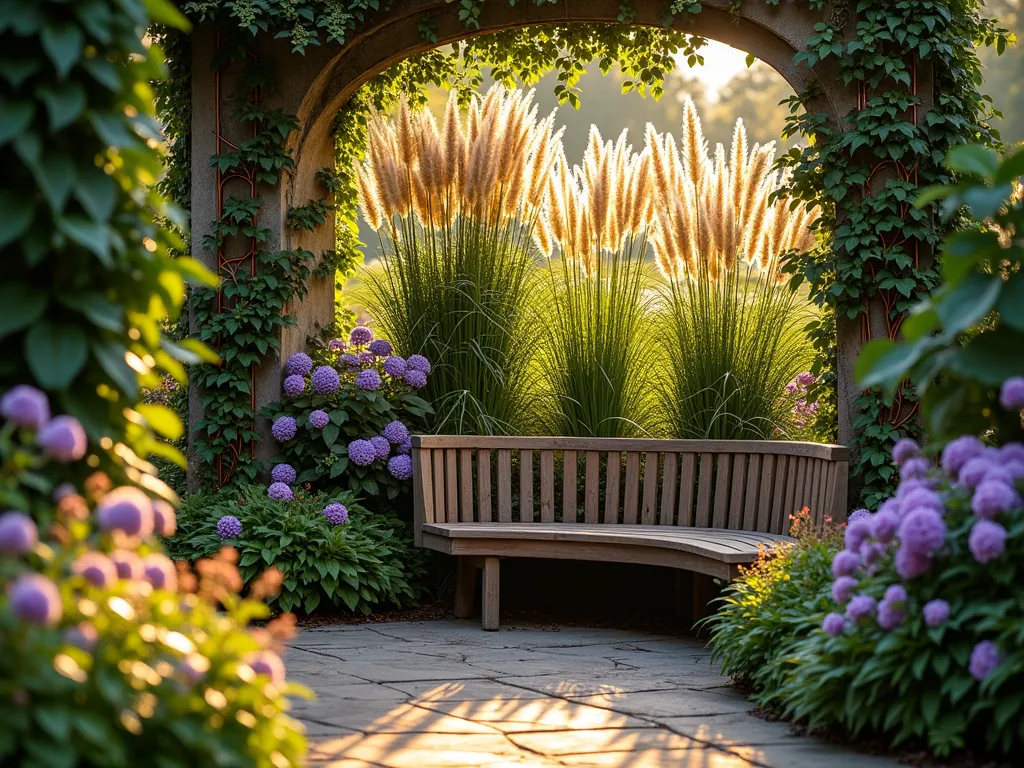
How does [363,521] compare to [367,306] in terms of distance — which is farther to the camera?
[367,306]

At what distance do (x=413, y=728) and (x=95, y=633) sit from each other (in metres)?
1.36

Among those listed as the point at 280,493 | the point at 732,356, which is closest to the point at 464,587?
the point at 280,493

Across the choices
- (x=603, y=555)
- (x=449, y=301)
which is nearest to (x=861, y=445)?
(x=603, y=555)

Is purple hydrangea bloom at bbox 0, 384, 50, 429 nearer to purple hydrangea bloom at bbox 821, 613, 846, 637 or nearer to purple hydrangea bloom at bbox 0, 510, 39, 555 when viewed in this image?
purple hydrangea bloom at bbox 0, 510, 39, 555

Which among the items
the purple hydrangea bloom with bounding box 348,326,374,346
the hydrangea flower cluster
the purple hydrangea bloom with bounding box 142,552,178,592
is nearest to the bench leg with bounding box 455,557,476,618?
the purple hydrangea bloom with bounding box 348,326,374,346

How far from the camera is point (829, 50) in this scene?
4.74 m

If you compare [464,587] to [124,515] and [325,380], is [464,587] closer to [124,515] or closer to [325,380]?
[325,380]

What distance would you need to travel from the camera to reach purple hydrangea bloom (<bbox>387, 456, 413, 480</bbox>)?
17.6 feet

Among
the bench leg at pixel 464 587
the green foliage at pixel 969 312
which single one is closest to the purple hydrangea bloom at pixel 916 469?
the green foliage at pixel 969 312

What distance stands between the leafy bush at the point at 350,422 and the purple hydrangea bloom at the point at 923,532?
3.27 m

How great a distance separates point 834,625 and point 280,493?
10.2ft

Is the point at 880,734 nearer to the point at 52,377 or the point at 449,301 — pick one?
the point at 52,377

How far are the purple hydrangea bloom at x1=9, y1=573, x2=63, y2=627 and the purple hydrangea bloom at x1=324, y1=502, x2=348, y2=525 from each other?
350cm

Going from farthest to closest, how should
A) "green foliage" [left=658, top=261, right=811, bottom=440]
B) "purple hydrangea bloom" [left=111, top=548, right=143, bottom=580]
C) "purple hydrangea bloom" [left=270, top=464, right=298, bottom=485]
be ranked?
"purple hydrangea bloom" [left=270, top=464, right=298, bottom=485]
"green foliage" [left=658, top=261, right=811, bottom=440]
"purple hydrangea bloom" [left=111, top=548, right=143, bottom=580]
